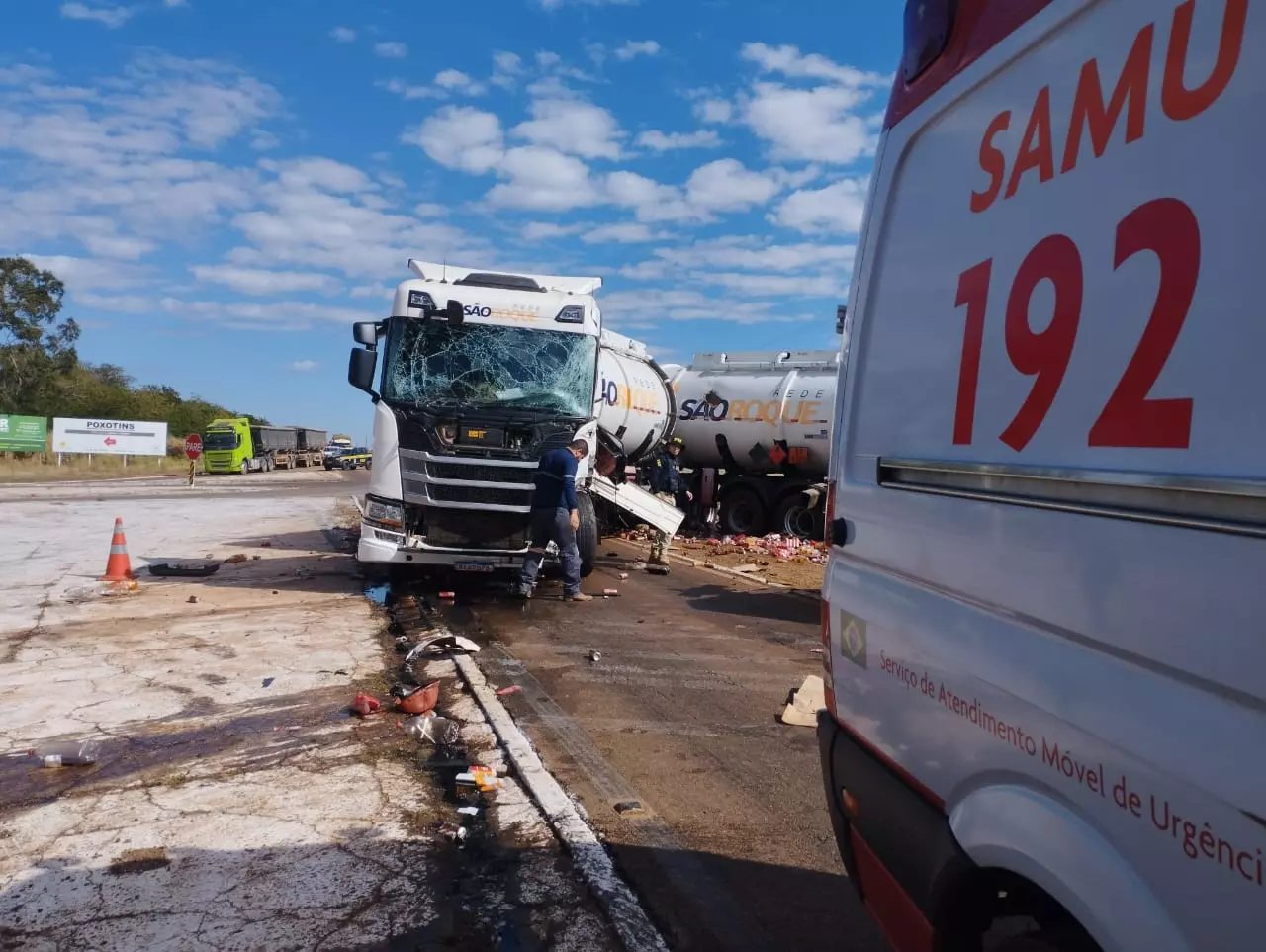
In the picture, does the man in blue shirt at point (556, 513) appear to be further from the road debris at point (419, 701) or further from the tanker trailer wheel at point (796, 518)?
the tanker trailer wheel at point (796, 518)

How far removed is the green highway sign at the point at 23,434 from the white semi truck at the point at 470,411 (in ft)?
143

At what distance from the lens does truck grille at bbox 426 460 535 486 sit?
10.0 m

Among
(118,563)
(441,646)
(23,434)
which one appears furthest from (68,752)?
(23,434)

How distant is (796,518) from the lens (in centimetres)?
1827

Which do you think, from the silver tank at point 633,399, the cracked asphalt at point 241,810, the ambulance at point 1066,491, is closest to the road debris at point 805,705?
the cracked asphalt at point 241,810

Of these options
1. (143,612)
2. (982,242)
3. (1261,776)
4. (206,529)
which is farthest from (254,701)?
(206,529)

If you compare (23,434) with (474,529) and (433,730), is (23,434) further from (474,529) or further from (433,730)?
(433,730)

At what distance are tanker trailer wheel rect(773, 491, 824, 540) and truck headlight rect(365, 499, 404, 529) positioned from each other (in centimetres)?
977

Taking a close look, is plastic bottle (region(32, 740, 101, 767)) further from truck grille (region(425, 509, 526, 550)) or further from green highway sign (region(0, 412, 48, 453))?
green highway sign (region(0, 412, 48, 453))

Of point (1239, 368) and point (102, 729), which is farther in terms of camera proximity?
point (102, 729)

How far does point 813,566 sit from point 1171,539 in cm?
1344

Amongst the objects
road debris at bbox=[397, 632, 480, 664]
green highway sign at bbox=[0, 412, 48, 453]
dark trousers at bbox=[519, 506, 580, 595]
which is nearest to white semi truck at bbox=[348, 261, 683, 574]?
dark trousers at bbox=[519, 506, 580, 595]

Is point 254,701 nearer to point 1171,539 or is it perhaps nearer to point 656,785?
point 656,785

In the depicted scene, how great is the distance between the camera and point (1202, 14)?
1.48 m
